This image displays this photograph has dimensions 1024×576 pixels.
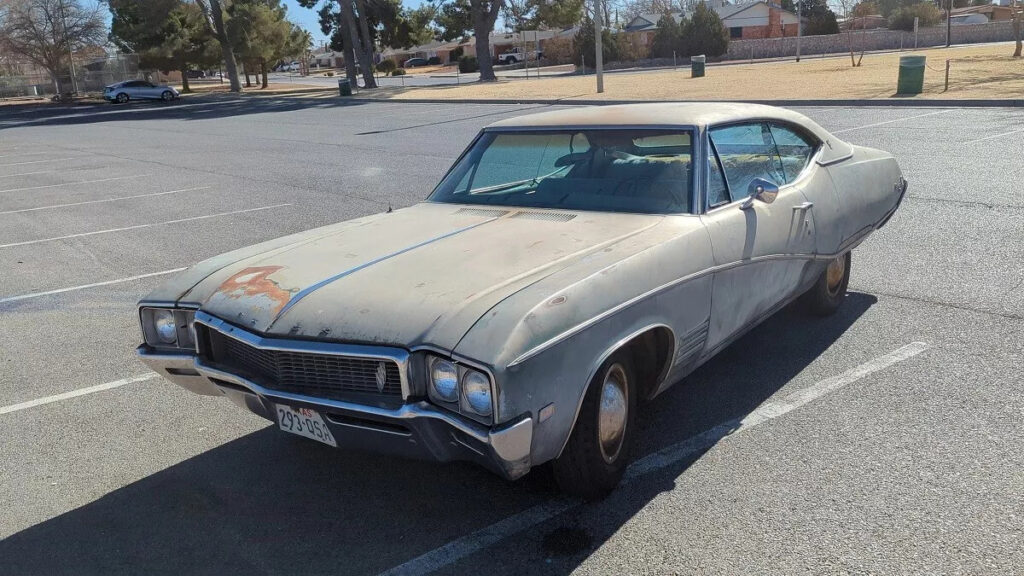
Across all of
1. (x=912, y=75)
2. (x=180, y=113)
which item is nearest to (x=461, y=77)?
(x=180, y=113)

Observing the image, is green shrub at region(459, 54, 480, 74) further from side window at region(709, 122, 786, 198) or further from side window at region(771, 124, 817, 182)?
side window at region(709, 122, 786, 198)

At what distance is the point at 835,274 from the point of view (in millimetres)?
5500

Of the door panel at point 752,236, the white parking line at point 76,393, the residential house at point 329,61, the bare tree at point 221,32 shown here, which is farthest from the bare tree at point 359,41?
the residential house at point 329,61

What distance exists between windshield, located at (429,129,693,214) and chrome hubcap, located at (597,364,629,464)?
1.02 metres

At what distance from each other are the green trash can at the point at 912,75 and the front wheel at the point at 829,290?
18538 mm


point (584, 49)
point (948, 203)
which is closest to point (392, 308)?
point (948, 203)

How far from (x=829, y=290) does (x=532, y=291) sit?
9.82 feet

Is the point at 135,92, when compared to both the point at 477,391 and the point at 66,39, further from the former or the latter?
the point at 477,391

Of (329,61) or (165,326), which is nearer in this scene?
(165,326)

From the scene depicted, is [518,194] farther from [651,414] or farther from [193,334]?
[193,334]

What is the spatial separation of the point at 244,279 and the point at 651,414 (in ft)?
6.64

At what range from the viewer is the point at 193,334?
366cm

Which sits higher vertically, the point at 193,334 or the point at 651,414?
the point at 193,334

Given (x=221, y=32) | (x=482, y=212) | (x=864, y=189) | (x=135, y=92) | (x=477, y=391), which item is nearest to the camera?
(x=477, y=391)
